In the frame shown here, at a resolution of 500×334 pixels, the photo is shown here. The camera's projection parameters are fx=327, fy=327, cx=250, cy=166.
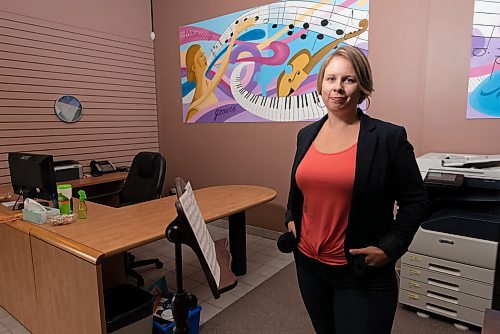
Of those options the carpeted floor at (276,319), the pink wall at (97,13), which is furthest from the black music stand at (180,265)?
the pink wall at (97,13)

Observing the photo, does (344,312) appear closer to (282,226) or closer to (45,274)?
(45,274)

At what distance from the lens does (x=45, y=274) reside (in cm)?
191

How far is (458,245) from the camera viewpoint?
2.09m

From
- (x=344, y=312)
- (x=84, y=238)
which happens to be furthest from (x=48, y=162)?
(x=344, y=312)

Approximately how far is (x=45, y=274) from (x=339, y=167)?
5.92 ft

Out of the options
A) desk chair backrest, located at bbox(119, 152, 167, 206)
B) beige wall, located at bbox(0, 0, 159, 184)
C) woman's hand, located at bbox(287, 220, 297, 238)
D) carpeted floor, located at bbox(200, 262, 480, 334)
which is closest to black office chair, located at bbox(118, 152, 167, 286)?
desk chair backrest, located at bbox(119, 152, 167, 206)

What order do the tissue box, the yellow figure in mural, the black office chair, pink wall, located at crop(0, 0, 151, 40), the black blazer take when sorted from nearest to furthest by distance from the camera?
1. the black blazer
2. the tissue box
3. the black office chair
4. pink wall, located at crop(0, 0, 151, 40)
5. the yellow figure in mural

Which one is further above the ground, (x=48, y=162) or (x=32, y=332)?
(x=48, y=162)

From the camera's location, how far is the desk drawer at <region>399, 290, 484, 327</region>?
6.84 feet

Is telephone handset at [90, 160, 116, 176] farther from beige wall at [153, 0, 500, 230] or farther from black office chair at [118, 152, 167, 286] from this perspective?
beige wall at [153, 0, 500, 230]

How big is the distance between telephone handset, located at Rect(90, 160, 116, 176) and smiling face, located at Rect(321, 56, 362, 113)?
3557 millimetres

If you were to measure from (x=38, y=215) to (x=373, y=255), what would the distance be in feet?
6.65

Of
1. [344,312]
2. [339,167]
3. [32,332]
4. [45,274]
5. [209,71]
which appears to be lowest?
[32,332]

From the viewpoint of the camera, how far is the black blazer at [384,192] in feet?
3.58
